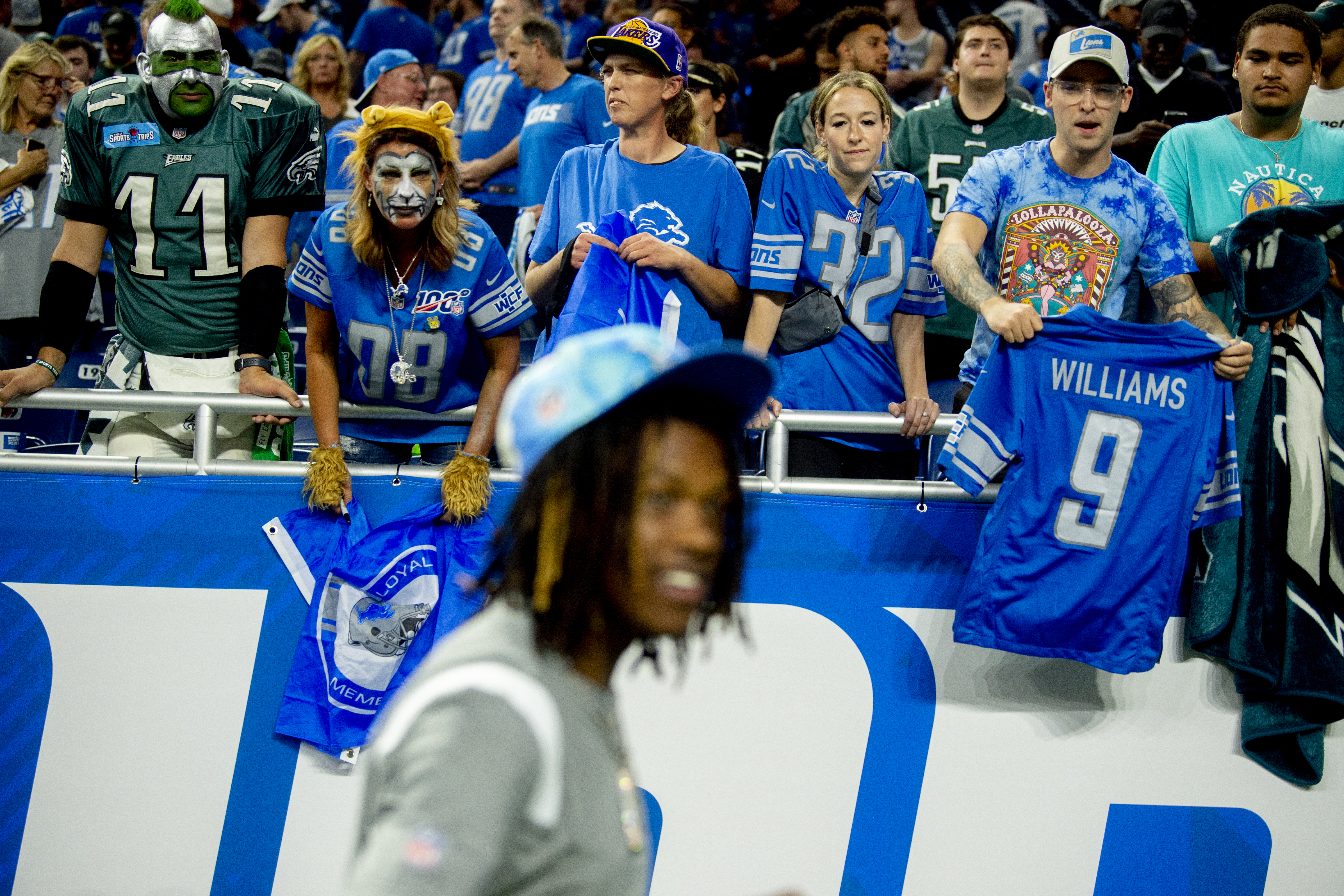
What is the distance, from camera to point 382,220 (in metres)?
3.83

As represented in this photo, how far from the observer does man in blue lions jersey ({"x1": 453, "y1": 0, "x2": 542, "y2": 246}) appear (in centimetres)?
641

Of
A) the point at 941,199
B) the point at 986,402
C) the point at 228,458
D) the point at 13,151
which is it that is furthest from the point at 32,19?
the point at 986,402

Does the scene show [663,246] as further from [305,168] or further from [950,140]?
[950,140]

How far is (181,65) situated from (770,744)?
9.25 ft

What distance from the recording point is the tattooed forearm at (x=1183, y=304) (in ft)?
12.0

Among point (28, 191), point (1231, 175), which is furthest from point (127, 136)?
point (1231, 175)

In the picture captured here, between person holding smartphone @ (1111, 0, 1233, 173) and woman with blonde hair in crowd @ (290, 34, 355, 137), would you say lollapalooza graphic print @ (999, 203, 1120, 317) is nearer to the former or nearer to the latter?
person holding smartphone @ (1111, 0, 1233, 173)

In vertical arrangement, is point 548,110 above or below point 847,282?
above

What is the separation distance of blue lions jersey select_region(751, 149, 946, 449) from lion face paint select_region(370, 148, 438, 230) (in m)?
1.03

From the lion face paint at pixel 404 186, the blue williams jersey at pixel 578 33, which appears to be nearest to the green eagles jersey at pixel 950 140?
the lion face paint at pixel 404 186

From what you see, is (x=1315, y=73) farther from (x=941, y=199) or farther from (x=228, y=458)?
(x=228, y=458)

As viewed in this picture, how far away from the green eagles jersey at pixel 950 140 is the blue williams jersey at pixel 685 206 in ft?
3.51

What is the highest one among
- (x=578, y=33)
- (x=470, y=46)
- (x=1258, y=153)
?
(x=578, y=33)

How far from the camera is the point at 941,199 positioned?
4.86 m
